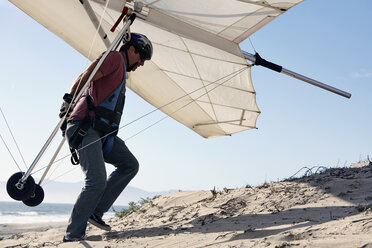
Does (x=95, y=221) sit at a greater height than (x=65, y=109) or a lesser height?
lesser

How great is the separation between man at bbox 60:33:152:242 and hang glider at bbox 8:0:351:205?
281 millimetres

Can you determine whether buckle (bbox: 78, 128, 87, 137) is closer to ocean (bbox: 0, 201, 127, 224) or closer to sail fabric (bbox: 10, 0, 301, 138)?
sail fabric (bbox: 10, 0, 301, 138)

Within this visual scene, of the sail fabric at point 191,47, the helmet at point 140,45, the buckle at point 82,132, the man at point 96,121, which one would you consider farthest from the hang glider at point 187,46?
the buckle at point 82,132

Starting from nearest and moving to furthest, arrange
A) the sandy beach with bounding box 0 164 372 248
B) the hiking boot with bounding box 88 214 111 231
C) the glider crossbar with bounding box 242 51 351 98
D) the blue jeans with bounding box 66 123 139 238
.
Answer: the sandy beach with bounding box 0 164 372 248
the blue jeans with bounding box 66 123 139 238
the hiking boot with bounding box 88 214 111 231
the glider crossbar with bounding box 242 51 351 98

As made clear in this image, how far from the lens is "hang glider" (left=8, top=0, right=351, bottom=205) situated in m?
5.48

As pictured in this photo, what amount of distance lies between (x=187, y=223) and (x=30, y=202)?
189 cm

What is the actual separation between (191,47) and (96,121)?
9.47 ft

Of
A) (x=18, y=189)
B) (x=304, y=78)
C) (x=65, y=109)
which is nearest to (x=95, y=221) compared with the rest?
(x=18, y=189)

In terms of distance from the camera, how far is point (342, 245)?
2602 millimetres

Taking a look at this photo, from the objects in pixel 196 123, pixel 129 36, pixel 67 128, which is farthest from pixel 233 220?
pixel 196 123

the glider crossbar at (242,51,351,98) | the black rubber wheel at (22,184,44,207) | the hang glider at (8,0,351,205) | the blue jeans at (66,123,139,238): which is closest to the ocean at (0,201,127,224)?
the hang glider at (8,0,351,205)

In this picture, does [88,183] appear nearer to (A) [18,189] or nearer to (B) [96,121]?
(B) [96,121]

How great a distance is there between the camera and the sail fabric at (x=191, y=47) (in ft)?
18.3

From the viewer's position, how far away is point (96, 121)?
4.29 metres
